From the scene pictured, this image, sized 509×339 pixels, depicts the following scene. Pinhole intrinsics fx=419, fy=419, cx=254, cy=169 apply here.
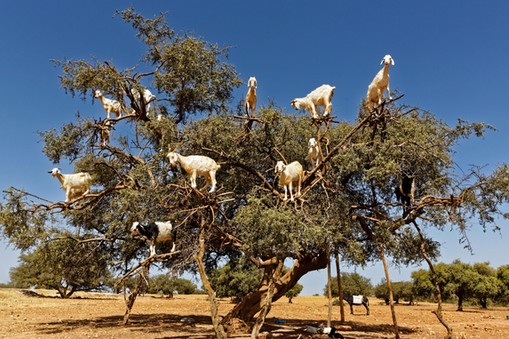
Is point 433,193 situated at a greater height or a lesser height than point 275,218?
greater

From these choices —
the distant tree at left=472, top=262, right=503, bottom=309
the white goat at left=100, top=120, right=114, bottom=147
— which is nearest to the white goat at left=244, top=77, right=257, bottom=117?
the white goat at left=100, top=120, right=114, bottom=147

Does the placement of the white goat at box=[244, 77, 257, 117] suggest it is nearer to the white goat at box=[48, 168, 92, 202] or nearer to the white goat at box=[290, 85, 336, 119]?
the white goat at box=[290, 85, 336, 119]

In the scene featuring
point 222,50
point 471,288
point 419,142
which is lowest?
point 471,288

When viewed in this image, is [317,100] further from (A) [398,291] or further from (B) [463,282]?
(A) [398,291]

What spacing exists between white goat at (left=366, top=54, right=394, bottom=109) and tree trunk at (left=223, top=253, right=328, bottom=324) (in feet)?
17.8

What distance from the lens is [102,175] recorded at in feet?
53.3

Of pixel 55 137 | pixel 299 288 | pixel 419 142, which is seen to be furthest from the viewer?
pixel 299 288

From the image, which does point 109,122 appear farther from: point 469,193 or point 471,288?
point 471,288

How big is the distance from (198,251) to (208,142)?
13.3 feet

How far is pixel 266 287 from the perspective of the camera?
567 inches

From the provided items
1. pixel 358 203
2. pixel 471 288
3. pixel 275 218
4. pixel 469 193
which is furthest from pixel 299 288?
pixel 275 218

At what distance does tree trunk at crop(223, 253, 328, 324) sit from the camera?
46.4 feet

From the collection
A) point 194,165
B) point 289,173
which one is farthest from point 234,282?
point 194,165

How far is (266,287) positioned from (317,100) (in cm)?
657
